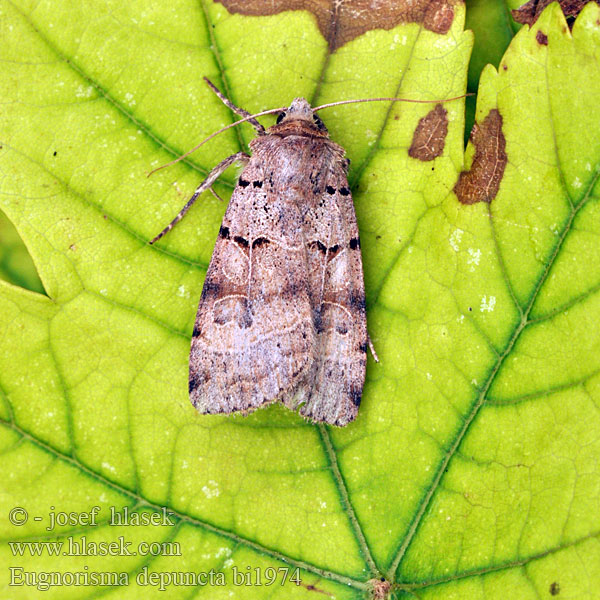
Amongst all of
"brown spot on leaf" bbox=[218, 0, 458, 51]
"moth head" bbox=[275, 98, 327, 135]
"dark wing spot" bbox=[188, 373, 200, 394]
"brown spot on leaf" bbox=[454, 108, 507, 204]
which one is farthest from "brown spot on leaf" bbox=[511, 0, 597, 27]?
"dark wing spot" bbox=[188, 373, 200, 394]

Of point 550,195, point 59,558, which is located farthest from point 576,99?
point 59,558

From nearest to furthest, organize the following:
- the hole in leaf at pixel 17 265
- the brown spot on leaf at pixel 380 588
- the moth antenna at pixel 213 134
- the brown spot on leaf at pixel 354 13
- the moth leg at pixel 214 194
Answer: the brown spot on leaf at pixel 380 588, the brown spot on leaf at pixel 354 13, the moth antenna at pixel 213 134, the moth leg at pixel 214 194, the hole in leaf at pixel 17 265

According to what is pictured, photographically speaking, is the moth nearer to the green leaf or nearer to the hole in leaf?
the green leaf

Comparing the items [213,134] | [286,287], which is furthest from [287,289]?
[213,134]

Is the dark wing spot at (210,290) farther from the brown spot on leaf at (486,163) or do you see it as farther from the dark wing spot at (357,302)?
the brown spot on leaf at (486,163)

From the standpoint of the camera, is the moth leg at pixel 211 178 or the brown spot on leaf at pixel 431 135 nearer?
the brown spot on leaf at pixel 431 135

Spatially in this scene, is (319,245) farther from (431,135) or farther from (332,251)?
(431,135)

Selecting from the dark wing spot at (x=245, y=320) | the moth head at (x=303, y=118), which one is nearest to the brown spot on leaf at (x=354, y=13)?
the moth head at (x=303, y=118)
